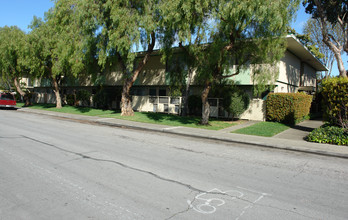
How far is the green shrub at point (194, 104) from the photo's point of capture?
20.3 m

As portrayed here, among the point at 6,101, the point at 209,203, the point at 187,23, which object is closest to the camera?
the point at 209,203

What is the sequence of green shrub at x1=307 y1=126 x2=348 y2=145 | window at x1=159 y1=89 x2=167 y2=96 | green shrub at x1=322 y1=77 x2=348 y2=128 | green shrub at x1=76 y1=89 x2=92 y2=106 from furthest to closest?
green shrub at x1=76 y1=89 x2=92 y2=106 < window at x1=159 y1=89 x2=167 y2=96 < green shrub at x1=322 y1=77 x2=348 y2=128 < green shrub at x1=307 y1=126 x2=348 y2=145

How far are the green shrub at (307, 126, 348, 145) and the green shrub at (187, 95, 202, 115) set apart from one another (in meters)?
10.7

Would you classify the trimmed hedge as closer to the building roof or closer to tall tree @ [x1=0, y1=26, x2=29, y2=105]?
the building roof

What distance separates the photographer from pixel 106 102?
2608cm

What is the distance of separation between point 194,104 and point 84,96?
52.0ft

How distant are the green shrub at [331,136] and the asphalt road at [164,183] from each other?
224cm

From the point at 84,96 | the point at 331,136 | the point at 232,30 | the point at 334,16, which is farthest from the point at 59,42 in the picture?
the point at 334,16

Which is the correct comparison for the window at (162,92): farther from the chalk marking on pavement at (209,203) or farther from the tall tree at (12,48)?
the chalk marking on pavement at (209,203)

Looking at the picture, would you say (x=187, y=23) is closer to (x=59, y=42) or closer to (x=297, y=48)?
(x=297, y=48)

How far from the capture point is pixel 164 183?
503cm

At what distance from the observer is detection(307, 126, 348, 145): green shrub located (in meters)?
9.66

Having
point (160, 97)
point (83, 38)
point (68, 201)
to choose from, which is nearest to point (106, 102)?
point (160, 97)

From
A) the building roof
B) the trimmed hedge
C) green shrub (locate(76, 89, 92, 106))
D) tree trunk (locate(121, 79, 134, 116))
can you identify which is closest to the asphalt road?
the trimmed hedge
